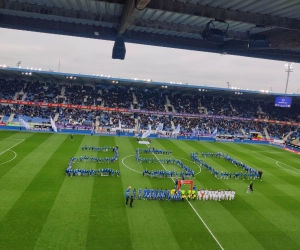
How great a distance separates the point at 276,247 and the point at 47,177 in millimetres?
16040

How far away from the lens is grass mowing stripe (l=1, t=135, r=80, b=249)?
36.9 ft

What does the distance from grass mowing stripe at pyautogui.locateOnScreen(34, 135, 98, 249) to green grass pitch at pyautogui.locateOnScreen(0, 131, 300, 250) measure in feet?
0.15

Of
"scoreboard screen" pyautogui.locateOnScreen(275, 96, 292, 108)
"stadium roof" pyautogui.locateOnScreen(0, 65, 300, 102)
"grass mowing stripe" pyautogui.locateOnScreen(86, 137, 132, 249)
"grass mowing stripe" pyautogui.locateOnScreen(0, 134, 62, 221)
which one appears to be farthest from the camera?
"scoreboard screen" pyautogui.locateOnScreen(275, 96, 292, 108)

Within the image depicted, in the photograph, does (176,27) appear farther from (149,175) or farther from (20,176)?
(20,176)

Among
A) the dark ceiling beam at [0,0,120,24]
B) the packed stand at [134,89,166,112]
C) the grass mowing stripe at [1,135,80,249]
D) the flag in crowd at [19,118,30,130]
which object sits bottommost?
the grass mowing stripe at [1,135,80,249]

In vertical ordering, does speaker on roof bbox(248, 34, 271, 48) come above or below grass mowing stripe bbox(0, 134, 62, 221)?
above

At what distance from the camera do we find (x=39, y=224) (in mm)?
12633

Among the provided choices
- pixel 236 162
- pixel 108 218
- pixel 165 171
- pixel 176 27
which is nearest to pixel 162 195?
pixel 108 218

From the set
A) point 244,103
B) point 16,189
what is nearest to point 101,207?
point 16,189

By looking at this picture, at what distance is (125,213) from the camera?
14594 millimetres

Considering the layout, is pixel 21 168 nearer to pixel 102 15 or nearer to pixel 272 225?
pixel 102 15

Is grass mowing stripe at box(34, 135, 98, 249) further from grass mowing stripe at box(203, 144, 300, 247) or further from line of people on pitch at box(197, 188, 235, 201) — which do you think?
grass mowing stripe at box(203, 144, 300, 247)

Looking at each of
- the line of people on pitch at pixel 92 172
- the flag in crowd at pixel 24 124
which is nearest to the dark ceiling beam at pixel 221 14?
the line of people on pitch at pixel 92 172

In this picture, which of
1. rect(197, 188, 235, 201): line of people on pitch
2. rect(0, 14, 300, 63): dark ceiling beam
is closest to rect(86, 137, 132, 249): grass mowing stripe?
rect(197, 188, 235, 201): line of people on pitch
